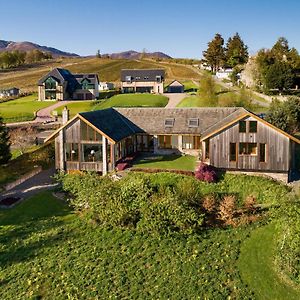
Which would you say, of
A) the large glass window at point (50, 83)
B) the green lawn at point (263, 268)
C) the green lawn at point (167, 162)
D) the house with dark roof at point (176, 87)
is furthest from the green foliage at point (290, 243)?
the large glass window at point (50, 83)

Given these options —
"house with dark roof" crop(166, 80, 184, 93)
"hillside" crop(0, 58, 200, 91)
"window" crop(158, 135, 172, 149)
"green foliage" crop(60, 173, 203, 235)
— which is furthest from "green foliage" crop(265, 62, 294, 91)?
"green foliage" crop(60, 173, 203, 235)

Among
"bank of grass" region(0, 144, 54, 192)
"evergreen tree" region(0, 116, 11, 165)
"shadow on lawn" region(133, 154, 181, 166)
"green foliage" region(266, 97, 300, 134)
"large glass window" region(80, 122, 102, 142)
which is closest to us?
"large glass window" region(80, 122, 102, 142)

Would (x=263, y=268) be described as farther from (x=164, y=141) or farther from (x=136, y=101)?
(x=136, y=101)

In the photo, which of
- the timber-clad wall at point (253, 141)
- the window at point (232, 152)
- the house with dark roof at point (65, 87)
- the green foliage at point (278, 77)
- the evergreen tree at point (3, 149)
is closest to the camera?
the timber-clad wall at point (253, 141)

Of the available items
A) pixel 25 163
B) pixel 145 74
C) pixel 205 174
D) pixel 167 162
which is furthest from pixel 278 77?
pixel 25 163

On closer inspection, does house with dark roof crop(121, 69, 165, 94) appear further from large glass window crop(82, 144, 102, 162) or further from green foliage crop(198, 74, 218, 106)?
large glass window crop(82, 144, 102, 162)

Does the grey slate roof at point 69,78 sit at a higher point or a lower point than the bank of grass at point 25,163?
higher

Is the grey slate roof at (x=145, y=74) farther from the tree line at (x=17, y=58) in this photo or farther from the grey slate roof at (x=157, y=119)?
the tree line at (x=17, y=58)
